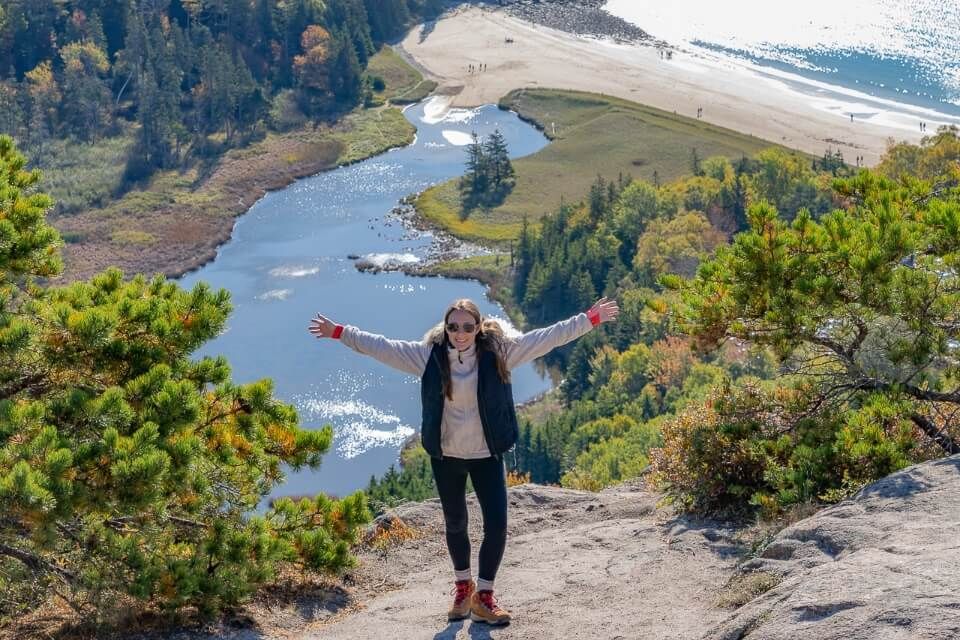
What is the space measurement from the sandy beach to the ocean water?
2779 mm

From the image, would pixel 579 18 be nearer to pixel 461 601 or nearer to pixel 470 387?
pixel 461 601

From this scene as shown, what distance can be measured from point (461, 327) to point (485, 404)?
0.73 metres

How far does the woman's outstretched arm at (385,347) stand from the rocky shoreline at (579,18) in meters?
131

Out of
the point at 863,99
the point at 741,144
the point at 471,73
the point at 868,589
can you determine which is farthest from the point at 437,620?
the point at 471,73

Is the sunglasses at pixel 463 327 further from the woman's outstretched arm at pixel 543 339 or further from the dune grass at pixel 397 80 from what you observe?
the dune grass at pixel 397 80

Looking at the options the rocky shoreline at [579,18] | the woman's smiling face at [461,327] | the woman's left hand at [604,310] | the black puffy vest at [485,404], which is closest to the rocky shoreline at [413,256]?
the rocky shoreline at [579,18]

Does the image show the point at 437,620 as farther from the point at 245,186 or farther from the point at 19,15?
the point at 19,15

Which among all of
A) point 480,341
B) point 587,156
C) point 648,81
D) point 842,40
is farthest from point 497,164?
point 480,341

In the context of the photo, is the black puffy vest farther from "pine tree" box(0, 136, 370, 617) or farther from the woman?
"pine tree" box(0, 136, 370, 617)

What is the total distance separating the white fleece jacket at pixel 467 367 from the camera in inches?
435

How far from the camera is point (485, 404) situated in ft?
36.0

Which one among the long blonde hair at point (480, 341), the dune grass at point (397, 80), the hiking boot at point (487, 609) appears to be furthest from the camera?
the dune grass at point (397, 80)

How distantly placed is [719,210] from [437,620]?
80090mm

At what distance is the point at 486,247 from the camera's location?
310 feet
